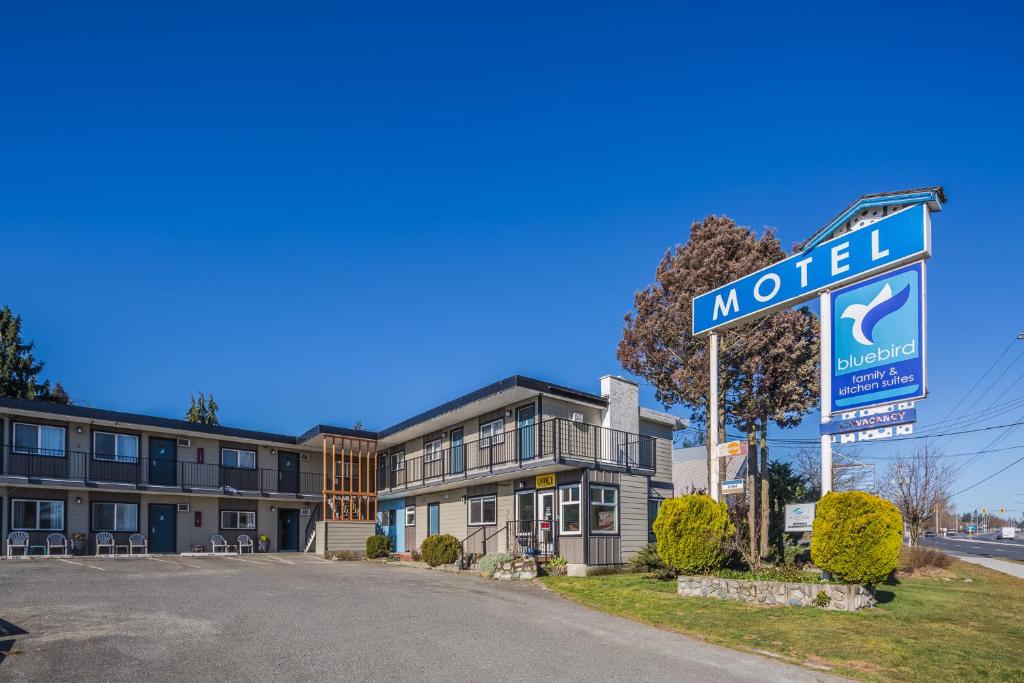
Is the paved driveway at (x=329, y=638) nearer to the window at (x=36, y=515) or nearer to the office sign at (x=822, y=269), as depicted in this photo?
the office sign at (x=822, y=269)

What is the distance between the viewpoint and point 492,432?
2672 centimetres

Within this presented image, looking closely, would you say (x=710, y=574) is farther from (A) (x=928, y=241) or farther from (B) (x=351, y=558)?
(B) (x=351, y=558)

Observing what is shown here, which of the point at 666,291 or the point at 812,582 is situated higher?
the point at 666,291

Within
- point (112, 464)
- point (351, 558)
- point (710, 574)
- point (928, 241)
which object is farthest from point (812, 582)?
point (112, 464)

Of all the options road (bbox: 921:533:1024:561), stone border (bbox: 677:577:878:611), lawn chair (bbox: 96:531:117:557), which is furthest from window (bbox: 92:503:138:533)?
Answer: road (bbox: 921:533:1024:561)

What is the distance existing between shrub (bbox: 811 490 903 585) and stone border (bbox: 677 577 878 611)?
0.88 ft

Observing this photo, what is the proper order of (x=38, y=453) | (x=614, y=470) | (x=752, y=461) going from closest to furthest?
(x=614, y=470) → (x=752, y=461) → (x=38, y=453)

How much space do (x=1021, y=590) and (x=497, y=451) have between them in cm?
1484

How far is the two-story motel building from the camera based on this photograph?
23.4 m

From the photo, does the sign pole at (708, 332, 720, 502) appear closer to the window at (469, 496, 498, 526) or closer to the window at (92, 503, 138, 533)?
the window at (469, 496, 498, 526)

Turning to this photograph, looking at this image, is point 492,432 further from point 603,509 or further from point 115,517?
point 115,517

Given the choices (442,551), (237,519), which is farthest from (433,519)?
(237,519)

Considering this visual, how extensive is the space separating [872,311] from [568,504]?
1169 cm

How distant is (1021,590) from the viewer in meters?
18.8
